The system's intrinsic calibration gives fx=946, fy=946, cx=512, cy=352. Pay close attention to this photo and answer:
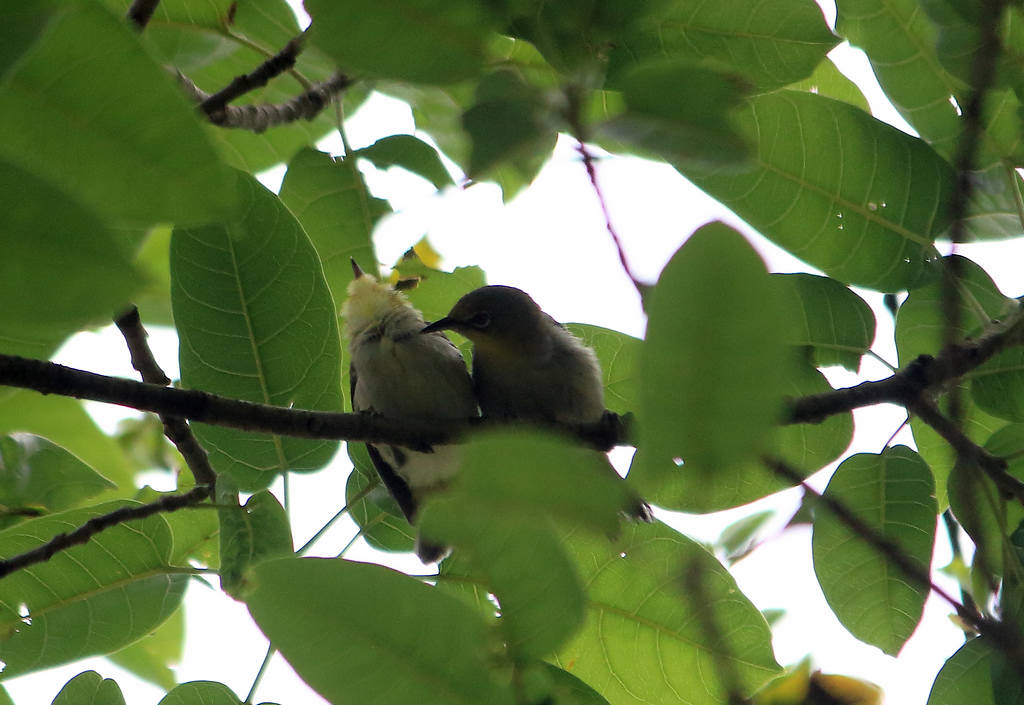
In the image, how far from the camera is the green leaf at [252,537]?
1.91 m

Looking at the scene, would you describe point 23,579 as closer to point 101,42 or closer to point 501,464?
point 101,42

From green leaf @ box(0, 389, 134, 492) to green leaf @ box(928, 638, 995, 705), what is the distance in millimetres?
2438

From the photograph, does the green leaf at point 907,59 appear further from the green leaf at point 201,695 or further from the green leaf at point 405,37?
the green leaf at point 201,695

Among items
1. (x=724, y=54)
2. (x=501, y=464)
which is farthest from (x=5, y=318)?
(x=724, y=54)

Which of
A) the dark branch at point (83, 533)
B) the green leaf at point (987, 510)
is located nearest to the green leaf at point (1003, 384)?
the green leaf at point (987, 510)

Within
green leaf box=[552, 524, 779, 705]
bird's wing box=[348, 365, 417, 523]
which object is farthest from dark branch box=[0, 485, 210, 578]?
green leaf box=[552, 524, 779, 705]

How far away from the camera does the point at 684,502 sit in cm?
89

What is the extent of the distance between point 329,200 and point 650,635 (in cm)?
158

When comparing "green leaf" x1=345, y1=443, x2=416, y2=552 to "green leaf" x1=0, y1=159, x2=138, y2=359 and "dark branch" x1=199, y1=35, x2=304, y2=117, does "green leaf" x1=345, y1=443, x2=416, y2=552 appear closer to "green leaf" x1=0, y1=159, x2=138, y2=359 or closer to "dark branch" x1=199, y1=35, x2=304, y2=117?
"dark branch" x1=199, y1=35, x2=304, y2=117

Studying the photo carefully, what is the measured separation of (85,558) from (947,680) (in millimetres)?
2054

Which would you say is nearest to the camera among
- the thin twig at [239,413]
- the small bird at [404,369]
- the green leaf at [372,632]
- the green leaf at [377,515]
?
the green leaf at [372,632]

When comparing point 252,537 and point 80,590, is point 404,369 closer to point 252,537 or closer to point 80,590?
point 80,590

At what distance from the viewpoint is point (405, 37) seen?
90 centimetres

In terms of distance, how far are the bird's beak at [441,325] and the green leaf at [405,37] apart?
286cm
